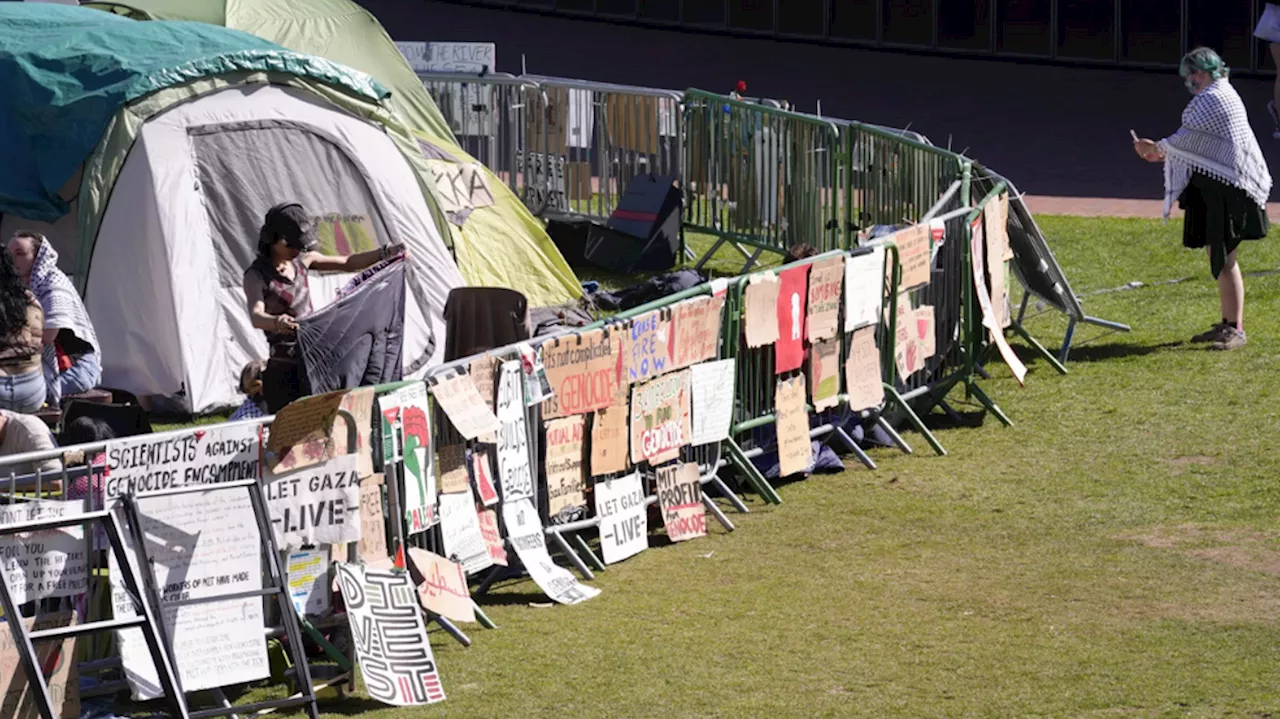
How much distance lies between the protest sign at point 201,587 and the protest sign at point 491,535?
1497 mm

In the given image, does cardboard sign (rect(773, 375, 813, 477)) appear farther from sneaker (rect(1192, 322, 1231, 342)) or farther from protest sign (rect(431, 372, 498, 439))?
sneaker (rect(1192, 322, 1231, 342))

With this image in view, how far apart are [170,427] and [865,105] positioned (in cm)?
1627

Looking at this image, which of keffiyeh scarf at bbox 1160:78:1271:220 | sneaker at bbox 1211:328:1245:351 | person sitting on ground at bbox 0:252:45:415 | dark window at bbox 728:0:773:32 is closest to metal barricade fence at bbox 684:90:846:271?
keffiyeh scarf at bbox 1160:78:1271:220

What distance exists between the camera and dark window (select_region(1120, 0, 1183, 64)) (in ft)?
86.7

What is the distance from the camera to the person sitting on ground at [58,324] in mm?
10375

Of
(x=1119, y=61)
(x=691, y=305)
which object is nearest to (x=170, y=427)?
(x=691, y=305)

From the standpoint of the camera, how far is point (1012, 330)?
14.4 m

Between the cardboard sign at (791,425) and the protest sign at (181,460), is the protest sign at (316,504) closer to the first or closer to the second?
the protest sign at (181,460)

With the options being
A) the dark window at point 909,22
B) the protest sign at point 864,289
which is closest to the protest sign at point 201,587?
the protest sign at point 864,289

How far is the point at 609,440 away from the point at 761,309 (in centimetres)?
142

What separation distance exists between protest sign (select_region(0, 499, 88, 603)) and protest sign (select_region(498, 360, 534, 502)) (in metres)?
2.11

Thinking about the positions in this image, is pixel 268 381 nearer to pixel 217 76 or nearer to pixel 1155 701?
pixel 217 76

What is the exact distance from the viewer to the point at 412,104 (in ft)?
57.8

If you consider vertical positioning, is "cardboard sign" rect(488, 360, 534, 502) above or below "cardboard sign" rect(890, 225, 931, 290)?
below
